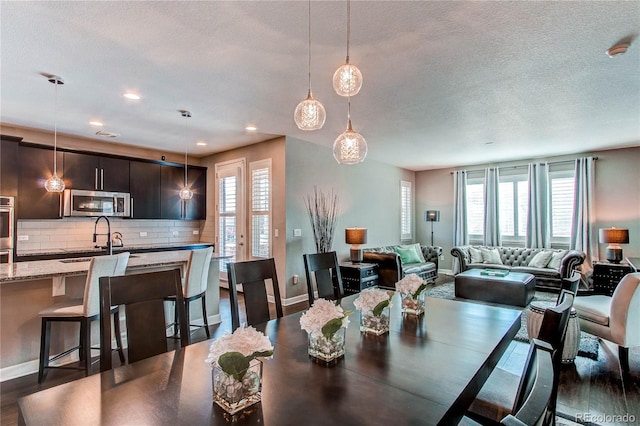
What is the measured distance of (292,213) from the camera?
5.20 meters

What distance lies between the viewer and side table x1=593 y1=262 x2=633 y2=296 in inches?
206

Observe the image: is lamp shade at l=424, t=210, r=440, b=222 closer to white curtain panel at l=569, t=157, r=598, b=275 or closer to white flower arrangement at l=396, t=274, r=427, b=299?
white curtain panel at l=569, t=157, r=598, b=275

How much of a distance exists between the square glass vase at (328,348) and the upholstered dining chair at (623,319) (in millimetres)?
2772

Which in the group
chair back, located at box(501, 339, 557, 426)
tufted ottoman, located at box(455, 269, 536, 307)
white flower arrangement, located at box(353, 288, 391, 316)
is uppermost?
chair back, located at box(501, 339, 557, 426)

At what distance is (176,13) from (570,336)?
4093 millimetres

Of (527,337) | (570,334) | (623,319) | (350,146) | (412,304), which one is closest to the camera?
(412,304)

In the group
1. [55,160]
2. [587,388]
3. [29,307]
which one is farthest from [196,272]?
[587,388]

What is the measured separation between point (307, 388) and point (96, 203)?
17.9 ft

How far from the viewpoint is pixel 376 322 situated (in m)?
1.69

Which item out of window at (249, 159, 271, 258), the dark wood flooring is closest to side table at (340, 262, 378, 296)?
window at (249, 159, 271, 258)

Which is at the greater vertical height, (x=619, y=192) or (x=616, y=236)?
(x=619, y=192)

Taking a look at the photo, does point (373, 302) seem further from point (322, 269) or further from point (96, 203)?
point (96, 203)

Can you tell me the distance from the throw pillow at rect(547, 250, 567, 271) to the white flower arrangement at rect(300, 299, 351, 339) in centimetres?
620

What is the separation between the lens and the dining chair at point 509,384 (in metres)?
0.99
